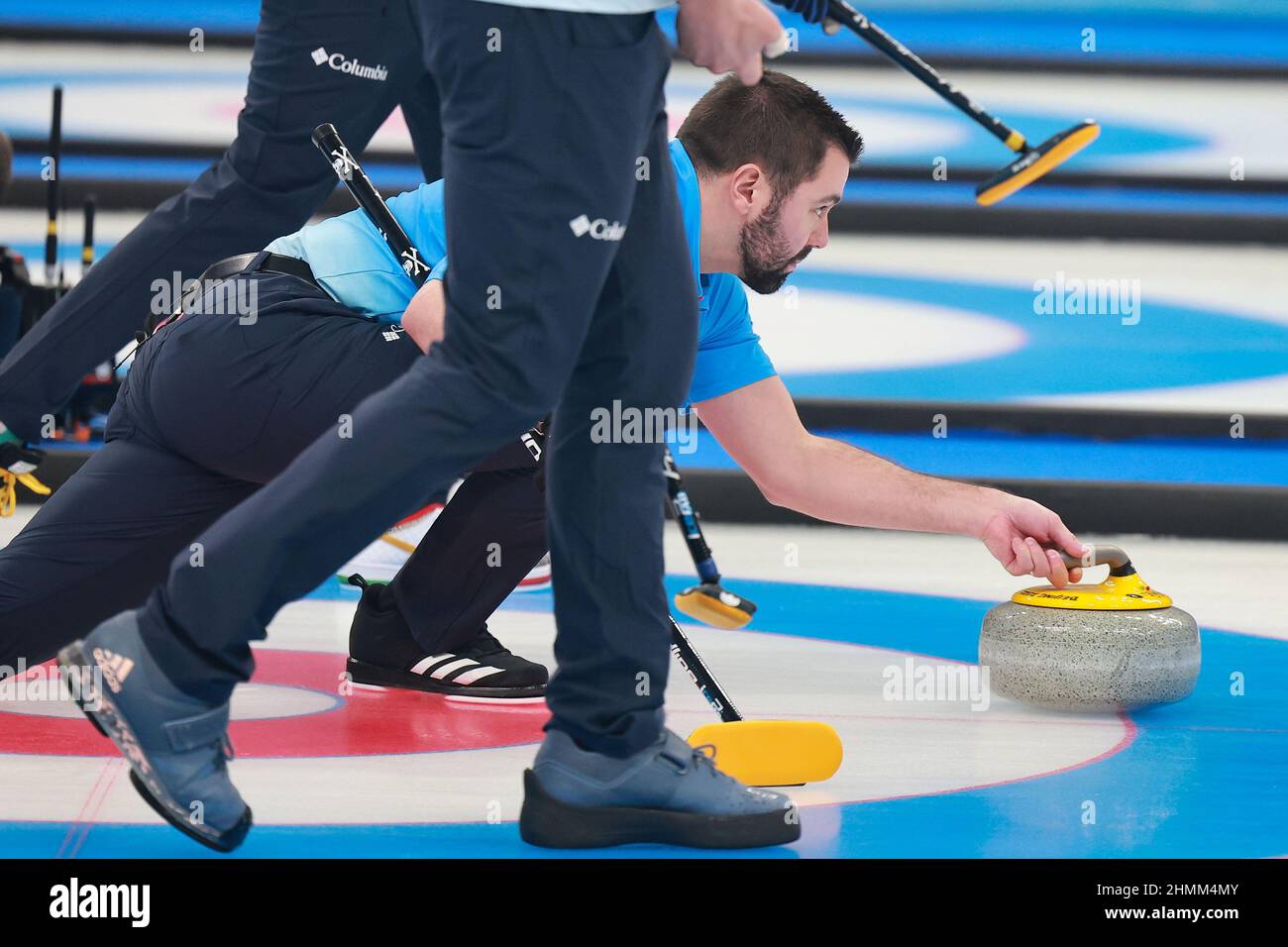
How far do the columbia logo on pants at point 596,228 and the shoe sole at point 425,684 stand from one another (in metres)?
1.12

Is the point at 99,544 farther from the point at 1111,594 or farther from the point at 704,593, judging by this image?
the point at 1111,594

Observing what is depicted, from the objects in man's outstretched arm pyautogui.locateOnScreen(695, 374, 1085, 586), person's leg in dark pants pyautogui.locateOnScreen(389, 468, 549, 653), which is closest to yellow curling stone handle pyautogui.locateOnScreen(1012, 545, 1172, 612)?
man's outstretched arm pyautogui.locateOnScreen(695, 374, 1085, 586)

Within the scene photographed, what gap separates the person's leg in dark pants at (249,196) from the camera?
248cm

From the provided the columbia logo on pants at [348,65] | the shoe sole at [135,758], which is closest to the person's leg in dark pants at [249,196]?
the columbia logo on pants at [348,65]

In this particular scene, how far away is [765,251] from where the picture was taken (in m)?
2.21

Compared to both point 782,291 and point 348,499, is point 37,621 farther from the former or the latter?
point 782,291

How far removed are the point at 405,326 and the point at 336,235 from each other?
336 millimetres

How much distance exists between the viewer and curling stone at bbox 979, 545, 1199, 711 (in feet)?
8.22

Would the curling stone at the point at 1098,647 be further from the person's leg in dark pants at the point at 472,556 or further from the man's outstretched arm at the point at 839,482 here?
the person's leg in dark pants at the point at 472,556

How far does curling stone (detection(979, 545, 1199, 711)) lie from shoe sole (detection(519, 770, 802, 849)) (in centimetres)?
84

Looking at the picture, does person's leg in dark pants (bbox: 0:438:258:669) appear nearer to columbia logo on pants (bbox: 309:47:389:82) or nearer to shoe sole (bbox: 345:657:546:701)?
shoe sole (bbox: 345:657:546:701)

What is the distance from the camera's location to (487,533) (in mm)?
2586
